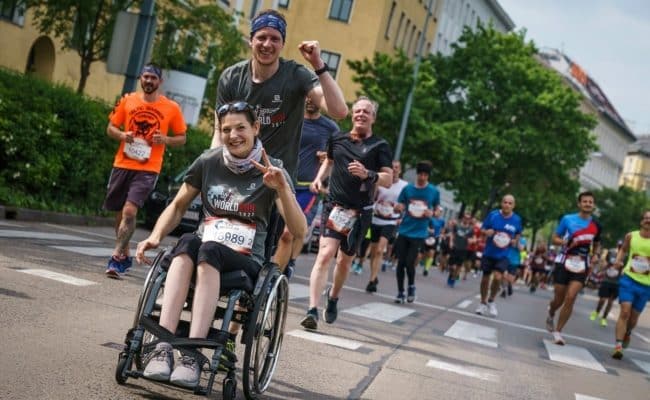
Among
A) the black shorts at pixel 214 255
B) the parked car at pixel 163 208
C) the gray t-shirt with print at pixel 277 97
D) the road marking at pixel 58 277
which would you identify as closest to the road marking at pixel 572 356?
the road marking at pixel 58 277

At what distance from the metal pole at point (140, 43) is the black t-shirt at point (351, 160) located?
6669 mm

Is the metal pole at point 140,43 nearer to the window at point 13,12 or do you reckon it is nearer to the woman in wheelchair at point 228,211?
the window at point 13,12

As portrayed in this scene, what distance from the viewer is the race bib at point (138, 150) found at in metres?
11.2

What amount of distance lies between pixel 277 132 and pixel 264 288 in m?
1.71

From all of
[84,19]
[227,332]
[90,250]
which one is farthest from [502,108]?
[227,332]

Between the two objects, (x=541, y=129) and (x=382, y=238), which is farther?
(x=541, y=129)

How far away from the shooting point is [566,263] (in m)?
14.0

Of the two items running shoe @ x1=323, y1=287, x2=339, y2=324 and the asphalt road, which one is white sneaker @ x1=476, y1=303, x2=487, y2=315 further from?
running shoe @ x1=323, y1=287, x2=339, y2=324

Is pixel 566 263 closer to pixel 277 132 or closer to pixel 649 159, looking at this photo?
pixel 277 132

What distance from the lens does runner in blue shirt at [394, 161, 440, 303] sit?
15.9 m

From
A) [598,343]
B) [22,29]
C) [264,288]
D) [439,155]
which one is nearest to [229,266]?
[264,288]

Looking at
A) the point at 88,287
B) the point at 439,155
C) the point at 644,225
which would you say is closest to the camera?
the point at 88,287

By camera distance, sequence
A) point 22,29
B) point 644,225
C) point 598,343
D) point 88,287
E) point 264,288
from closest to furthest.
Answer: point 264,288, point 88,287, point 644,225, point 598,343, point 22,29

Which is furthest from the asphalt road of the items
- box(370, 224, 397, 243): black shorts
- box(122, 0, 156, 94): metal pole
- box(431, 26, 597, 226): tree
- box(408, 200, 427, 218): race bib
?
box(431, 26, 597, 226): tree
